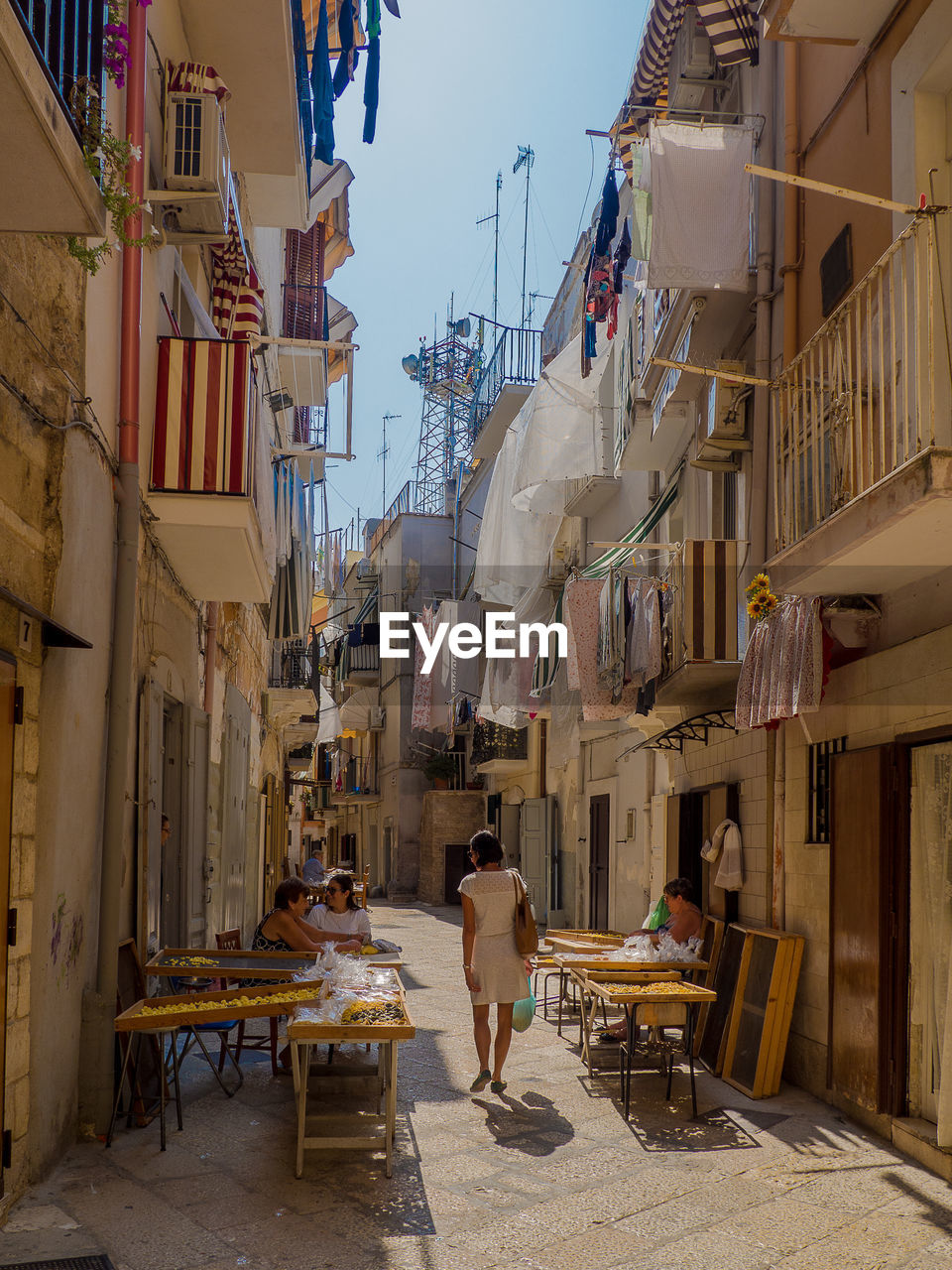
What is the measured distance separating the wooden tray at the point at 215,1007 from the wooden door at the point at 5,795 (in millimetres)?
1095

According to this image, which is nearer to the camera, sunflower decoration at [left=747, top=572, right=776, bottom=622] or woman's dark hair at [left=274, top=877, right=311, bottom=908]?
sunflower decoration at [left=747, top=572, right=776, bottom=622]

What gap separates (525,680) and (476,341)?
17.9 metres

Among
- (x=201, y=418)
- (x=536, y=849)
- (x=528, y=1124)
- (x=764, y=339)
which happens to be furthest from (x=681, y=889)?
(x=536, y=849)

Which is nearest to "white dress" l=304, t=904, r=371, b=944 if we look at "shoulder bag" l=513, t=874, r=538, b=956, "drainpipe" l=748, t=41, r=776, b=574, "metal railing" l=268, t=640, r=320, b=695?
"shoulder bag" l=513, t=874, r=538, b=956

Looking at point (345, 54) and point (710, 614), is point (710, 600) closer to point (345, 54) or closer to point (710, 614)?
point (710, 614)

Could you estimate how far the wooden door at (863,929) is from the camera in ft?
21.6

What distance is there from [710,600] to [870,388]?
4.10 m

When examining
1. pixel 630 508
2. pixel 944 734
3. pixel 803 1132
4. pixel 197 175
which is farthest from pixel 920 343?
pixel 630 508

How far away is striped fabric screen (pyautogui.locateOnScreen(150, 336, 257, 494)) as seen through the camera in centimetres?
786

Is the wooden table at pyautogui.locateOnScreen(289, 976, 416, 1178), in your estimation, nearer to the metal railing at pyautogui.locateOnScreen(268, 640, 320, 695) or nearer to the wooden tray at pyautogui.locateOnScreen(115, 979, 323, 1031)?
the wooden tray at pyautogui.locateOnScreen(115, 979, 323, 1031)

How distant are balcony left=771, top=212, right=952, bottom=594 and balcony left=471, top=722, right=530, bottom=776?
57.3 ft

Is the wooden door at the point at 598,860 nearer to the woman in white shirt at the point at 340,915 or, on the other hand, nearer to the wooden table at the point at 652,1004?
the woman in white shirt at the point at 340,915

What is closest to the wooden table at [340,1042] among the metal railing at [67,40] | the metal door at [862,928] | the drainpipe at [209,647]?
the metal door at [862,928]

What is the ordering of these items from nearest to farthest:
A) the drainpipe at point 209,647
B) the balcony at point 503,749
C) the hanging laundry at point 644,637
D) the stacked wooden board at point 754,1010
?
the stacked wooden board at point 754,1010 < the hanging laundry at point 644,637 < the drainpipe at point 209,647 < the balcony at point 503,749
